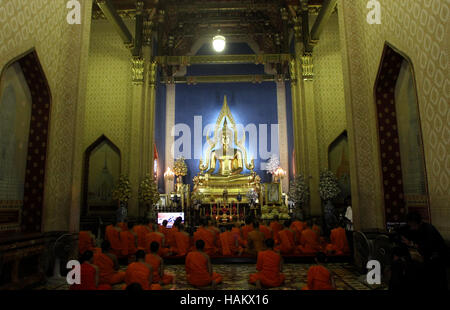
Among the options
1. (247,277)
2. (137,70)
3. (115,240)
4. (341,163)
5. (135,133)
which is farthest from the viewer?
(137,70)

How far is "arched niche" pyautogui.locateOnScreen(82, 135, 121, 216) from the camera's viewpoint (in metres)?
10.3

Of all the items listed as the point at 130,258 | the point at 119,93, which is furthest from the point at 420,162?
the point at 119,93

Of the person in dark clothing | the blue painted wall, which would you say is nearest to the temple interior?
the person in dark clothing

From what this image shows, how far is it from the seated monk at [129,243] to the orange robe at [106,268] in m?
1.89

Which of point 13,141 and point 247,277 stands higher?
point 13,141

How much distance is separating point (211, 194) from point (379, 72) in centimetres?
1019

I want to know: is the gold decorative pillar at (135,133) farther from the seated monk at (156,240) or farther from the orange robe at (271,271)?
the orange robe at (271,271)

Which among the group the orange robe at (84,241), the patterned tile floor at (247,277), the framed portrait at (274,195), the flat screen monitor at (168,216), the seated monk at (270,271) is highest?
the framed portrait at (274,195)

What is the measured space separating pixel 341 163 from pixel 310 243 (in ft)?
12.2

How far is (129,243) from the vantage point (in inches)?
274

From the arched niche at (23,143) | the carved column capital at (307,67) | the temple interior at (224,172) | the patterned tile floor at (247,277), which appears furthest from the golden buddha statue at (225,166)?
the arched niche at (23,143)

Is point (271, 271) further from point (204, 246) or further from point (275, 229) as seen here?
point (275, 229)

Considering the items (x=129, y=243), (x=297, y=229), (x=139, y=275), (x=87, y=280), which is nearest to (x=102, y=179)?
(x=129, y=243)

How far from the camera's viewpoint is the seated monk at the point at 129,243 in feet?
22.5
